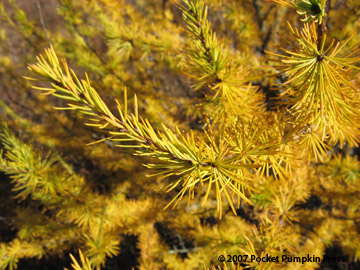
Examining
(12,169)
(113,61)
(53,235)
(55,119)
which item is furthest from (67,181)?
(55,119)

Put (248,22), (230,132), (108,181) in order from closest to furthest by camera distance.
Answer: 1. (230,132)
2. (248,22)
3. (108,181)

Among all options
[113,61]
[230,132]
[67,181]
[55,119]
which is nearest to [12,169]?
[67,181]

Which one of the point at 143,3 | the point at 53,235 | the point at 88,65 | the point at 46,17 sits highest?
the point at 46,17

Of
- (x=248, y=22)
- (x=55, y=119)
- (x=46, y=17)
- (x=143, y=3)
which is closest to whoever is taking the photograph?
(x=248, y=22)

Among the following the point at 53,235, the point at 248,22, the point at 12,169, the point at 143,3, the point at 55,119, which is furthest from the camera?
the point at 143,3

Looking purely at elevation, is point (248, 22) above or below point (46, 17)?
below

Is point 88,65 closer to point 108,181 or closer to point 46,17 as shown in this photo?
point 108,181

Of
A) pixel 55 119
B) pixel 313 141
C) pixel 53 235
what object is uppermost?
pixel 55 119

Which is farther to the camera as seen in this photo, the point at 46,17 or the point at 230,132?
the point at 46,17

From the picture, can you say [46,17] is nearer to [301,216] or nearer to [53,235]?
[53,235]
